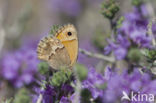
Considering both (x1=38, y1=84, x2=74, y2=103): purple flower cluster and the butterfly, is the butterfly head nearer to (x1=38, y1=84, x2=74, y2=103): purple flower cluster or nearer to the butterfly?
the butterfly

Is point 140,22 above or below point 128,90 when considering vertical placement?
above

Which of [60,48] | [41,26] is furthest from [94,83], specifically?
[41,26]

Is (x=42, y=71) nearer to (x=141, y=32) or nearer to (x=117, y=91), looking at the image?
(x=117, y=91)

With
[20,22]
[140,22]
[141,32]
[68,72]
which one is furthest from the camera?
[20,22]

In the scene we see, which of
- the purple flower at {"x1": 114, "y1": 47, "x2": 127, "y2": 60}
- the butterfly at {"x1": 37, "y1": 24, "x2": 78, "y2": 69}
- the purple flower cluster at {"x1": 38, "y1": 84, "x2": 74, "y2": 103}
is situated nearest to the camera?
the purple flower cluster at {"x1": 38, "y1": 84, "x2": 74, "y2": 103}

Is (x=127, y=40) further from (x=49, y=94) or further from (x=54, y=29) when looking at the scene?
(x=49, y=94)

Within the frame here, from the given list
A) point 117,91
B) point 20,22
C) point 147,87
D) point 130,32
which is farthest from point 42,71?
point 20,22

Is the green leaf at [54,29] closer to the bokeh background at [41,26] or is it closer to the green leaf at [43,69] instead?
the green leaf at [43,69]

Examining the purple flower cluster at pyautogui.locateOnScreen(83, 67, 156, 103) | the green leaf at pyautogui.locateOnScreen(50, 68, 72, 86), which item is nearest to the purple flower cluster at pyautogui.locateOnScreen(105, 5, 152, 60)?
the purple flower cluster at pyautogui.locateOnScreen(83, 67, 156, 103)
